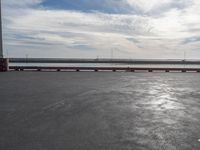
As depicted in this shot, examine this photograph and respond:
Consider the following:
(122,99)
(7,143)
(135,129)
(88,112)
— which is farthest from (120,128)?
(122,99)

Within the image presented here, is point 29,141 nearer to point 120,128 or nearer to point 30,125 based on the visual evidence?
point 30,125

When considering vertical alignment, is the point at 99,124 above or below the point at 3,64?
below

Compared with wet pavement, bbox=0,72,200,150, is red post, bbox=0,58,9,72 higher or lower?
higher

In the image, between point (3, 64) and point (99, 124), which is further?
point (3, 64)

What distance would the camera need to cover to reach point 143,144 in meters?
6.09

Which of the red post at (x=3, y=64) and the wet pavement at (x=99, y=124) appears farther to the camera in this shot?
the red post at (x=3, y=64)

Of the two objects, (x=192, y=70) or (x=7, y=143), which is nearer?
(x=7, y=143)

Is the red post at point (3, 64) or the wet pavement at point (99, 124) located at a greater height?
the red post at point (3, 64)

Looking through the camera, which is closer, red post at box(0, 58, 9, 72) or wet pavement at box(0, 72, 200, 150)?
wet pavement at box(0, 72, 200, 150)

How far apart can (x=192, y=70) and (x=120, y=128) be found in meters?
32.1

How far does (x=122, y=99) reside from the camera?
12.6 meters

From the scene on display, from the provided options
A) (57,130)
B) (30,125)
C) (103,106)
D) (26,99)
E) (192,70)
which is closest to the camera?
(57,130)

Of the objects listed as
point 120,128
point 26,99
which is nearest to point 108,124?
point 120,128

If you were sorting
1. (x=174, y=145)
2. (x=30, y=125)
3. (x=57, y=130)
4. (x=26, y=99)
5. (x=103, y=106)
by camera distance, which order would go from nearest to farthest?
(x=174, y=145) < (x=57, y=130) < (x=30, y=125) < (x=103, y=106) < (x=26, y=99)
